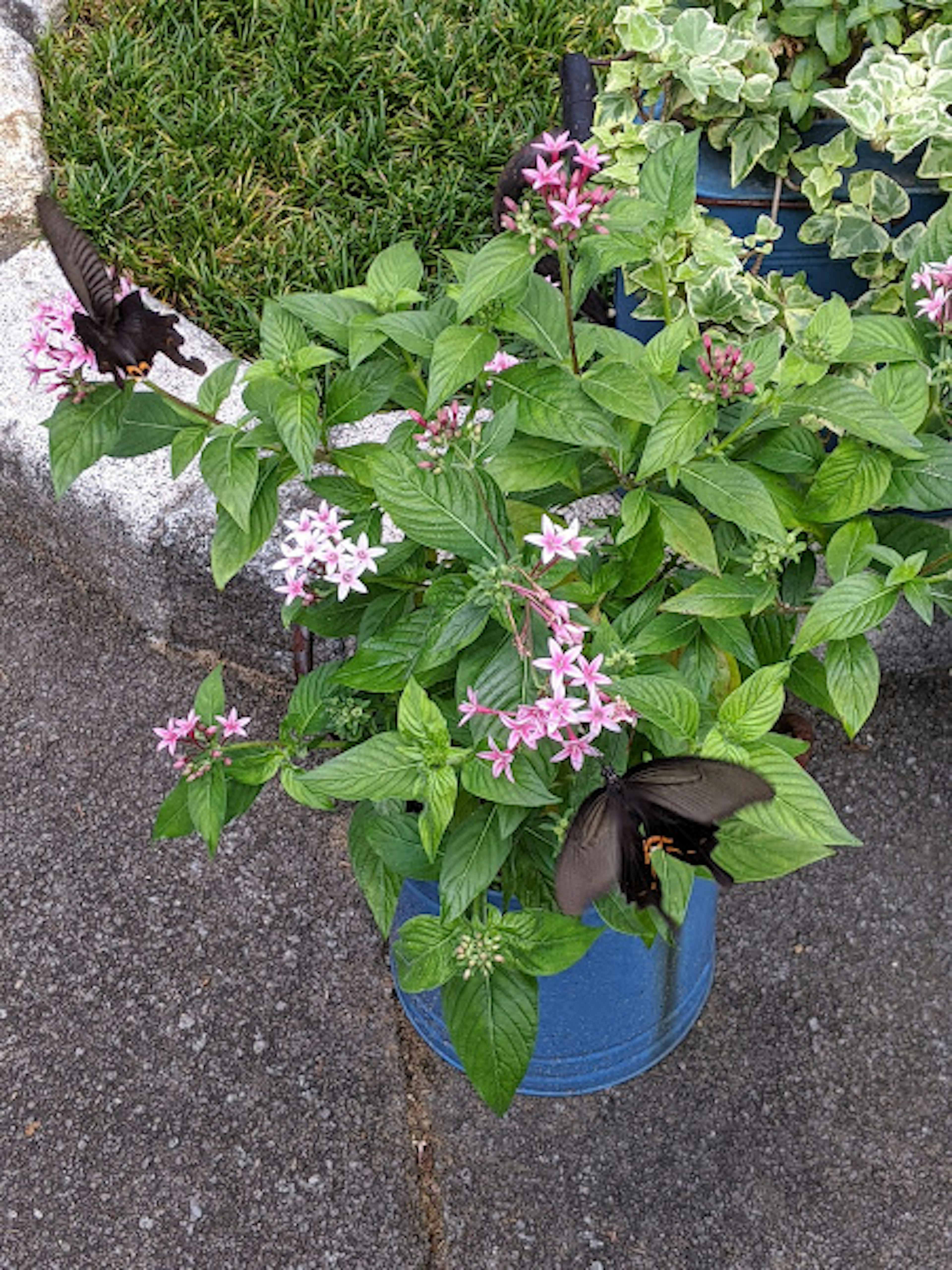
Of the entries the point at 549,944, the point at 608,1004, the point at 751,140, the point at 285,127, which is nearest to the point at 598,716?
the point at 549,944

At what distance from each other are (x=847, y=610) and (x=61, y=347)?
942 millimetres

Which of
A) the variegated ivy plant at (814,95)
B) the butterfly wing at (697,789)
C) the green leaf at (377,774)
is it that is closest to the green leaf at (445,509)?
the green leaf at (377,774)

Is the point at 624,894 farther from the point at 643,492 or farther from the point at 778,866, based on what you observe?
the point at 643,492

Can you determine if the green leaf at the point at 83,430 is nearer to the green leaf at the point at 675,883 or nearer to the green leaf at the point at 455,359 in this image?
the green leaf at the point at 455,359

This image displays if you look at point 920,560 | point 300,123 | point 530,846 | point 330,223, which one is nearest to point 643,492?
point 920,560

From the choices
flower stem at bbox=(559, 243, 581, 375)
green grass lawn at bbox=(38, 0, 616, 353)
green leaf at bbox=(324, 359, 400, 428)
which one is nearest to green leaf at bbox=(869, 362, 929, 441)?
flower stem at bbox=(559, 243, 581, 375)

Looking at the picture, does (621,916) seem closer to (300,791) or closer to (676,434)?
(300,791)

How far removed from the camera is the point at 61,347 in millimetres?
1527

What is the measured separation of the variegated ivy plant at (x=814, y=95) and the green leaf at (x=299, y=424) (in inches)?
39.8

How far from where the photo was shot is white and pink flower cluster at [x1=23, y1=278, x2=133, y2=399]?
1.51 m

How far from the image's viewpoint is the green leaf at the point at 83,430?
154cm

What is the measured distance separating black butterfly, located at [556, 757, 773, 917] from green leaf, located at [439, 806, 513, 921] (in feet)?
0.94

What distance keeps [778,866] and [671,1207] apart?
0.89 metres

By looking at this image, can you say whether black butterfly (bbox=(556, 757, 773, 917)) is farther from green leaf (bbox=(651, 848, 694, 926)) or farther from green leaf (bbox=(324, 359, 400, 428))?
green leaf (bbox=(324, 359, 400, 428))
